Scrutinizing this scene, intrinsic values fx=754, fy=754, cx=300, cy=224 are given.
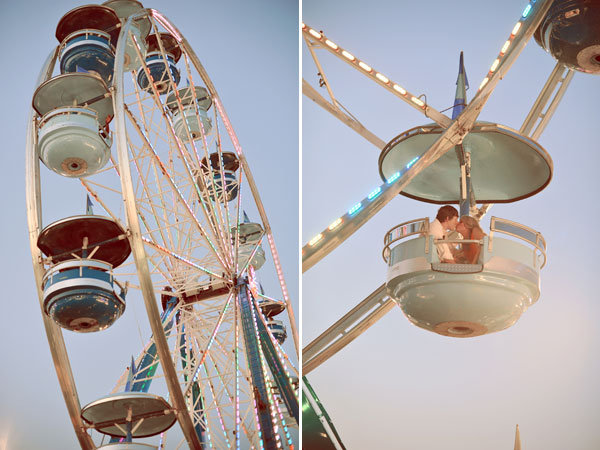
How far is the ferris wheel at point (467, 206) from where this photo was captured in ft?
11.7

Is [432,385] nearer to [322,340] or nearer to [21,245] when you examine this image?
[322,340]

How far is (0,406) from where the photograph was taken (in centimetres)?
1130

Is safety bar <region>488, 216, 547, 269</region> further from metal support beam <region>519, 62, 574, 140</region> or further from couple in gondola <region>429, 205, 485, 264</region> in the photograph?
metal support beam <region>519, 62, 574, 140</region>

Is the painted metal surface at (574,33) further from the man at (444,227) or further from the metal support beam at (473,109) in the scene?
the man at (444,227)

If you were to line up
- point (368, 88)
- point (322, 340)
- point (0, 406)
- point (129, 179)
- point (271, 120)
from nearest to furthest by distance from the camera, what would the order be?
point (322, 340) < point (368, 88) < point (129, 179) < point (0, 406) < point (271, 120)

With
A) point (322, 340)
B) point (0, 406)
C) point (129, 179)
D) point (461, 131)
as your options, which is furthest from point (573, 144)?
point (0, 406)

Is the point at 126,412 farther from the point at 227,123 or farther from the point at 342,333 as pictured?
the point at 227,123

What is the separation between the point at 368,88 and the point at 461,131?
2121mm

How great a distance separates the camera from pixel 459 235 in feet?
12.1

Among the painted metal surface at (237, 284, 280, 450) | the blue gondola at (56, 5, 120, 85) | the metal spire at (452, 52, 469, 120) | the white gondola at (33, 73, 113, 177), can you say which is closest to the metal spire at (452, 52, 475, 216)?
the metal spire at (452, 52, 469, 120)

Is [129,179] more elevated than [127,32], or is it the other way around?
[127,32]

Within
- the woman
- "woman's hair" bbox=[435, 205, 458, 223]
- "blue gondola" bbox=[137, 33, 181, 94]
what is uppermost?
"blue gondola" bbox=[137, 33, 181, 94]

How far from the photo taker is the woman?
361 cm

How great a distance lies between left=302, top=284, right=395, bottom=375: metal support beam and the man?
639mm
